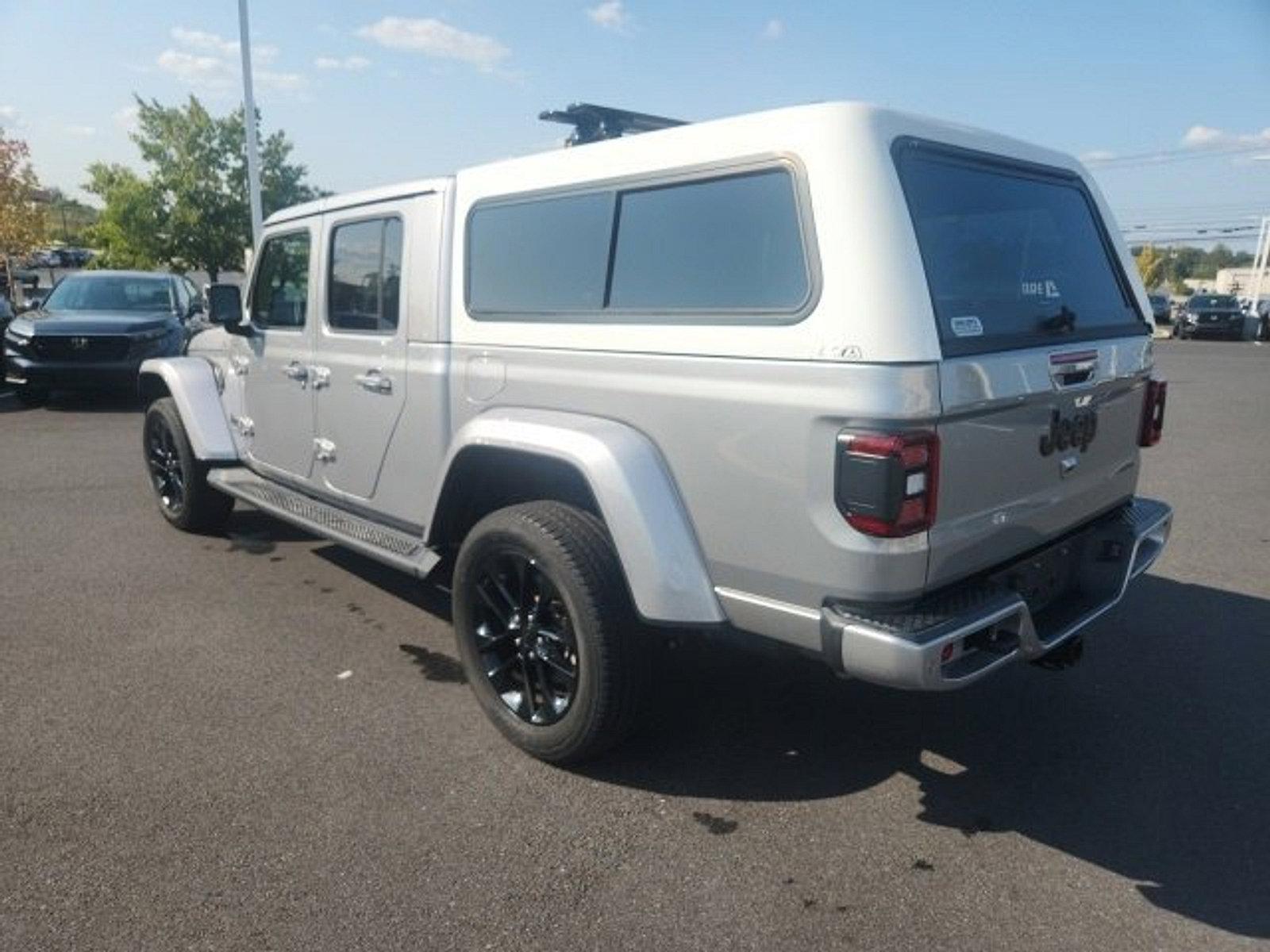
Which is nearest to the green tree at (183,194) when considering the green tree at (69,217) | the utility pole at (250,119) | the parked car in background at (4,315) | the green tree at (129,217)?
the green tree at (129,217)

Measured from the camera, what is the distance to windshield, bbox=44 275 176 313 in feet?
38.3

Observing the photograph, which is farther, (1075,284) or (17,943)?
(1075,284)

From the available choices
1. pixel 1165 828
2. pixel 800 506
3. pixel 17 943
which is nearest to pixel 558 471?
pixel 800 506

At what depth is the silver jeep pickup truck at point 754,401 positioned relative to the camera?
97.8 inches

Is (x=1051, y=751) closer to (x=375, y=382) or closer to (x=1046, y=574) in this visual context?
(x=1046, y=574)

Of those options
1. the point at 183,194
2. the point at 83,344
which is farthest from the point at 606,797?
the point at 183,194

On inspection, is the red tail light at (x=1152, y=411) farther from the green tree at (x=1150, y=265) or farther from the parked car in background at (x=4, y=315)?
the green tree at (x=1150, y=265)

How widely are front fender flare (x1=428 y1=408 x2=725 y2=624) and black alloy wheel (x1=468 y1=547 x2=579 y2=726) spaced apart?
A: 1.23 ft

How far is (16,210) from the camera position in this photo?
87.5 ft

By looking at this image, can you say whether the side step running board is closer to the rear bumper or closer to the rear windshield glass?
the rear bumper

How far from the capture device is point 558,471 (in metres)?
3.22

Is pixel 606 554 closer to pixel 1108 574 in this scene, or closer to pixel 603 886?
pixel 603 886

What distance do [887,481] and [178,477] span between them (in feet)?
16.7

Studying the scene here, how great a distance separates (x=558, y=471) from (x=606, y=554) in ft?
1.29
